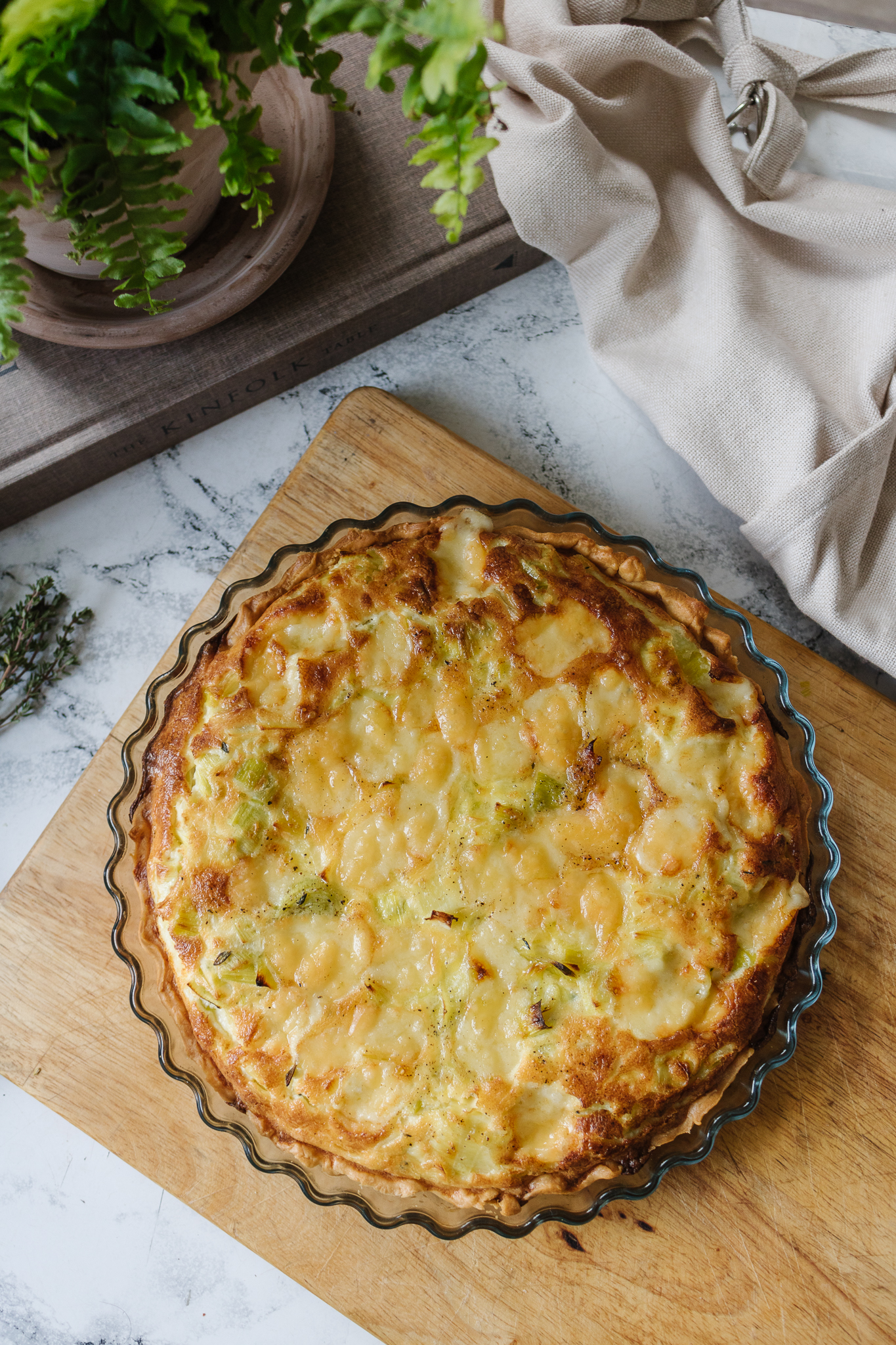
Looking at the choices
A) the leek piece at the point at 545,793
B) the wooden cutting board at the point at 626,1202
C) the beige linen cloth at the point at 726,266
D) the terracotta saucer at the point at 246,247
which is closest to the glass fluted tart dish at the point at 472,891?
the leek piece at the point at 545,793

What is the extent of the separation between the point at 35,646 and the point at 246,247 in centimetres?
129

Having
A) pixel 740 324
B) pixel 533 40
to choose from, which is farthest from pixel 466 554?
pixel 533 40

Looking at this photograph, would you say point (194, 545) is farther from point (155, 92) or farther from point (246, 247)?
point (155, 92)

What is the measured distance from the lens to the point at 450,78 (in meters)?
1.47

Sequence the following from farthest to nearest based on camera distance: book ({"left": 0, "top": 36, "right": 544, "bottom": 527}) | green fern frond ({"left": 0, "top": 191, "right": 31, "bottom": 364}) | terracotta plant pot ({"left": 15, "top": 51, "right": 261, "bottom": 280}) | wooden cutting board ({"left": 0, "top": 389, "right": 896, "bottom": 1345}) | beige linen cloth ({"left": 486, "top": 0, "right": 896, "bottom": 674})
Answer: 1. book ({"left": 0, "top": 36, "right": 544, "bottom": 527})
2. beige linen cloth ({"left": 486, "top": 0, "right": 896, "bottom": 674})
3. wooden cutting board ({"left": 0, "top": 389, "right": 896, "bottom": 1345})
4. terracotta plant pot ({"left": 15, "top": 51, "right": 261, "bottom": 280})
5. green fern frond ({"left": 0, "top": 191, "right": 31, "bottom": 364})

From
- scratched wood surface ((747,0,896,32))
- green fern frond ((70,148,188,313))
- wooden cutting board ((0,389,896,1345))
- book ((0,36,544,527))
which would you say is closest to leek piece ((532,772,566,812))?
wooden cutting board ((0,389,896,1345))

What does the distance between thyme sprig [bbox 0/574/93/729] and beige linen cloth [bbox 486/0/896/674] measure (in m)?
1.72

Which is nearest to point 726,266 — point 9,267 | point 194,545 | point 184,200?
point 184,200

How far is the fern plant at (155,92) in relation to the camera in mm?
1513

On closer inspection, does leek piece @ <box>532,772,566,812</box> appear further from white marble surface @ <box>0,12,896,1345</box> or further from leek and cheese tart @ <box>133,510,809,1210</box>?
white marble surface @ <box>0,12,896,1345</box>

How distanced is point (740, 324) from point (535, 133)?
0.72 meters

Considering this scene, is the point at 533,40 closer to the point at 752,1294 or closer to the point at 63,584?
the point at 63,584

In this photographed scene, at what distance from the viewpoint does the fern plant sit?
4.96 ft

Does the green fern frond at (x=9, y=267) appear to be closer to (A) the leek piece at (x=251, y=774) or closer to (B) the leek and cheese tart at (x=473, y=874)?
(B) the leek and cheese tart at (x=473, y=874)
